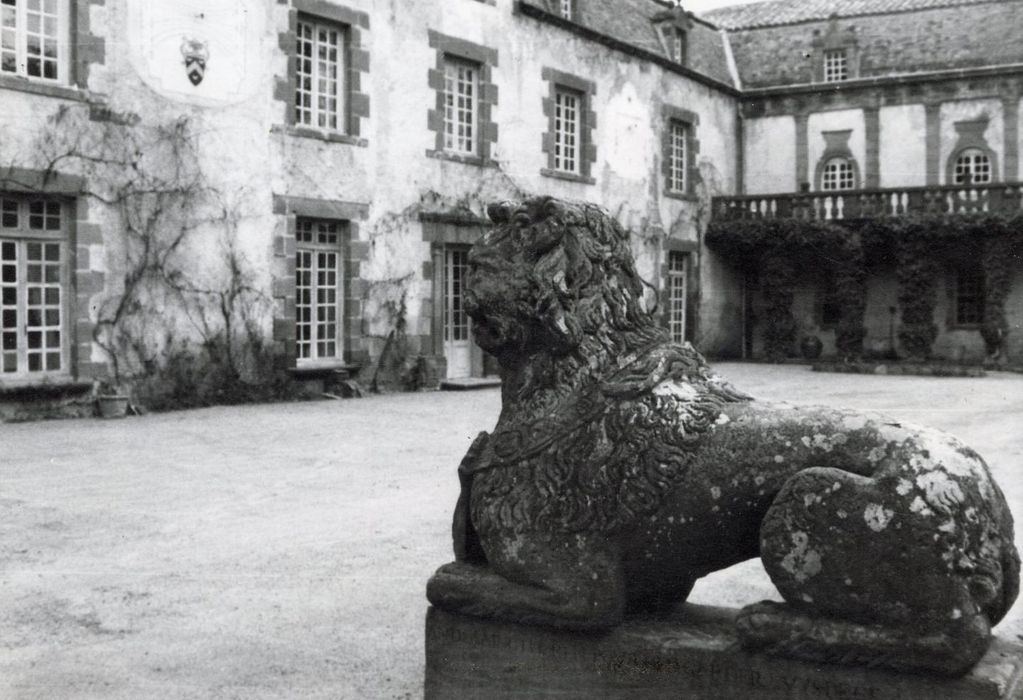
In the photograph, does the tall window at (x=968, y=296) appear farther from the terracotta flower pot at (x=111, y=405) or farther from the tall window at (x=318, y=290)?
the terracotta flower pot at (x=111, y=405)

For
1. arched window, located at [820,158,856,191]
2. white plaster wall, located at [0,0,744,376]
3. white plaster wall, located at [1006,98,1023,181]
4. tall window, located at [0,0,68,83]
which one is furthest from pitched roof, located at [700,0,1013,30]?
tall window, located at [0,0,68,83]

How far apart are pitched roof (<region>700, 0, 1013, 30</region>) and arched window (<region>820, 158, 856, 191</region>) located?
432 centimetres

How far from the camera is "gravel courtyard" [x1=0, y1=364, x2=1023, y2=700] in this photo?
3664 mm

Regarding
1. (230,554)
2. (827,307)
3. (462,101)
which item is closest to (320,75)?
(462,101)

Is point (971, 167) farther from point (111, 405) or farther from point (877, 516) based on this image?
point (877, 516)

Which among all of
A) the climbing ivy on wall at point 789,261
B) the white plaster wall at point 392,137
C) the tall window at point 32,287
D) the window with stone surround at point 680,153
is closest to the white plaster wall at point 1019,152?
the climbing ivy on wall at point 789,261

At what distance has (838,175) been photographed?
89.0 feet

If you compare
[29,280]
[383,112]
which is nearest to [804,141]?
[383,112]

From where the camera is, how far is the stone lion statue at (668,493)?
7.64ft

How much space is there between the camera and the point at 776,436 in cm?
249

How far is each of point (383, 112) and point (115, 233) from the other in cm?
490

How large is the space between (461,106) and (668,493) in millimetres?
16197

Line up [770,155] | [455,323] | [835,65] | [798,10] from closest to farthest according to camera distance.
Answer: [455,323], [770,155], [835,65], [798,10]

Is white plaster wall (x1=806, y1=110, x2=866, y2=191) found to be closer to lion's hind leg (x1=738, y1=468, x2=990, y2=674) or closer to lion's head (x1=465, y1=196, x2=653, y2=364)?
lion's head (x1=465, y1=196, x2=653, y2=364)
